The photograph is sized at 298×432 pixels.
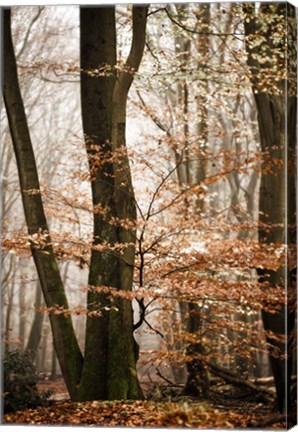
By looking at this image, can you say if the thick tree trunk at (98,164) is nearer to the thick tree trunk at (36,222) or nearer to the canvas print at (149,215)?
the canvas print at (149,215)

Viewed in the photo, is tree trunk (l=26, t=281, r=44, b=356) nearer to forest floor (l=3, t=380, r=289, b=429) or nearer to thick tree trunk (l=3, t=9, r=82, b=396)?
thick tree trunk (l=3, t=9, r=82, b=396)

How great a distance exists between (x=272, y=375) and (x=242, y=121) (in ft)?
6.62

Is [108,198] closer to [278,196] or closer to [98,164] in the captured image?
[98,164]

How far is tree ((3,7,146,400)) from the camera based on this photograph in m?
6.71

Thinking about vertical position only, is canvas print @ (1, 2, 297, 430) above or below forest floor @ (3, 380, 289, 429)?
above

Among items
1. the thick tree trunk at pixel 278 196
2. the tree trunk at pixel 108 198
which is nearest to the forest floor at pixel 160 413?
the tree trunk at pixel 108 198

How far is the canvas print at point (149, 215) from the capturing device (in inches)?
253

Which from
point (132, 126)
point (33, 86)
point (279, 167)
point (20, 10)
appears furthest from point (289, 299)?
point (20, 10)

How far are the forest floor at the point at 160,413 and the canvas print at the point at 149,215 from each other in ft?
0.04

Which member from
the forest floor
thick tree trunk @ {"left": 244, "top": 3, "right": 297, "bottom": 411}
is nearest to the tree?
the forest floor

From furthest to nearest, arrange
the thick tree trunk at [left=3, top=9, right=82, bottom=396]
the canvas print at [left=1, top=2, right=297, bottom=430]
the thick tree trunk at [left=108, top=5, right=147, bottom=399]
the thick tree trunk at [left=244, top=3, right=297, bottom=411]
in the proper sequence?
1. the thick tree trunk at [left=3, top=9, right=82, bottom=396]
2. the thick tree trunk at [left=108, top=5, right=147, bottom=399]
3. the canvas print at [left=1, top=2, right=297, bottom=430]
4. the thick tree trunk at [left=244, top=3, right=297, bottom=411]

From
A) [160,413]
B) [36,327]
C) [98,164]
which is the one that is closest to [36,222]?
[98,164]

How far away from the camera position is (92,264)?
6.78 metres

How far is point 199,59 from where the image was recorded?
669cm
